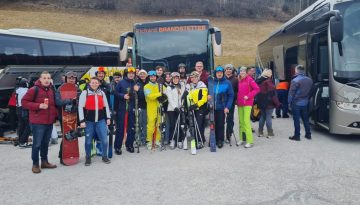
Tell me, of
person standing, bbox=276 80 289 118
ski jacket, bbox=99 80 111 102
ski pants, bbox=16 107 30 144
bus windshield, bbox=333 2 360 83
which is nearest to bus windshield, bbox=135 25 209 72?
ski jacket, bbox=99 80 111 102

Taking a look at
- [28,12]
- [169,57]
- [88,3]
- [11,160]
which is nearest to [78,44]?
[169,57]

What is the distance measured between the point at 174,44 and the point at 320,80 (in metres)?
4.27

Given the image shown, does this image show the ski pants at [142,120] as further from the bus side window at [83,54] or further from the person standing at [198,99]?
the bus side window at [83,54]

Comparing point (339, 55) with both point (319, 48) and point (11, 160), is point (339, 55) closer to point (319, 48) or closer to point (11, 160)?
point (319, 48)

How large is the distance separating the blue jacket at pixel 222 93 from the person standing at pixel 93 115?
249 cm

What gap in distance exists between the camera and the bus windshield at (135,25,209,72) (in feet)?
34.6

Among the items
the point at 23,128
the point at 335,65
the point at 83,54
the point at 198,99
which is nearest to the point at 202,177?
the point at 198,99

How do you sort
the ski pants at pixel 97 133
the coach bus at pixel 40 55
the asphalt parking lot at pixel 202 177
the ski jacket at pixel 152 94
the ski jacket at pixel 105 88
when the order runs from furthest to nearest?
the coach bus at pixel 40 55, the ski jacket at pixel 152 94, the ski jacket at pixel 105 88, the ski pants at pixel 97 133, the asphalt parking lot at pixel 202 177

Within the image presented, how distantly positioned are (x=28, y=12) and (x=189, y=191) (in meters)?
51.7

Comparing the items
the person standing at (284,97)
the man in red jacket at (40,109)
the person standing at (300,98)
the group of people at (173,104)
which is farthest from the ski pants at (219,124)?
the person standing at (284,97)

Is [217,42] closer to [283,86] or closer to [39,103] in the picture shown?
[283,86]

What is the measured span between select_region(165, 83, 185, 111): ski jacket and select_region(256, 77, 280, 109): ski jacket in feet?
7.29

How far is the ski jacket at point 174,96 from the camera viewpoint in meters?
7.93

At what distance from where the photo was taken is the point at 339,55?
7973mm
